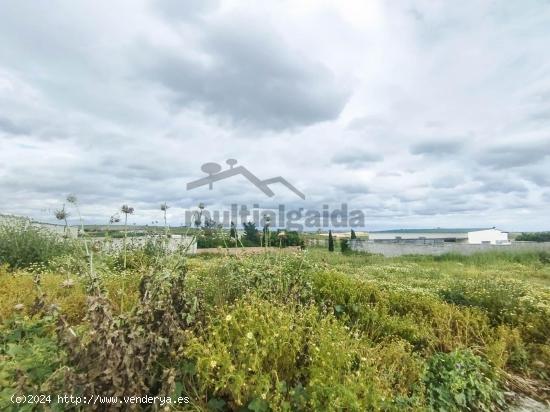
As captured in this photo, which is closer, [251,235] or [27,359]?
[27,359]

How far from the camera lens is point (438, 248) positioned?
75.0 feet

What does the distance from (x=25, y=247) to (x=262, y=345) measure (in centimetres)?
791

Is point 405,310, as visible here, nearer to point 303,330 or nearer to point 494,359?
point 494,359

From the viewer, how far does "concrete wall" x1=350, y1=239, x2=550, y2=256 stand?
19.1 m

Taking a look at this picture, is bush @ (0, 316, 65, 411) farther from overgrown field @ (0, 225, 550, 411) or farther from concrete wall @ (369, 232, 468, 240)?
concrete wall @ (369, 232, 468, 240)

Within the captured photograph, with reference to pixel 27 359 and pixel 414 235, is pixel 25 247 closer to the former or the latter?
pixel 27 359

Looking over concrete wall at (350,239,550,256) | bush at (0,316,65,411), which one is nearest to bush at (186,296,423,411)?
bush at (0,316,65,411)

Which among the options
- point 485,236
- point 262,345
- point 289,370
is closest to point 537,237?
point 485,236

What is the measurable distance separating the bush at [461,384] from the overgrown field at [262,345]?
10mm

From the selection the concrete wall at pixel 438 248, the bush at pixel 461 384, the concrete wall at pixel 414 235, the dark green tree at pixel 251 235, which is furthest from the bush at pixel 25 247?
the concrete wall at pixel 414 235

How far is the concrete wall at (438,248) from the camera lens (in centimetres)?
1913

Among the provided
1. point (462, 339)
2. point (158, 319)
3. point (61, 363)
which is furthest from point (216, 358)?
point (462, 339)

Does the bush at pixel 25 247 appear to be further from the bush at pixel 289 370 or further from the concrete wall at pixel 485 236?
the concrete wall at pixel 485 236

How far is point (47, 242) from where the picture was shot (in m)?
8.28
